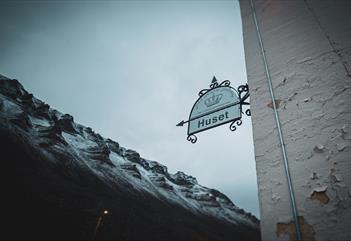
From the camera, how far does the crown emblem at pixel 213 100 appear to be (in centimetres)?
320

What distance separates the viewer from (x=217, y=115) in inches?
119

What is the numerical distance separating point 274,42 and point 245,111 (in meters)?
0.92

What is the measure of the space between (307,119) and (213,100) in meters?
1.62

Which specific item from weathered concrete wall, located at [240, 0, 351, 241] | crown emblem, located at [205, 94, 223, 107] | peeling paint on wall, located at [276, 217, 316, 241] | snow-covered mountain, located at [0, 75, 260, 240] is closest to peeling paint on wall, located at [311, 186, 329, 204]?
weathered concrete wall, located at [240, 0, 351, 241]

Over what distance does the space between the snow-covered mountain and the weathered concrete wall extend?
2662cm

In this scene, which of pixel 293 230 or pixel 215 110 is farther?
pixel 215 110

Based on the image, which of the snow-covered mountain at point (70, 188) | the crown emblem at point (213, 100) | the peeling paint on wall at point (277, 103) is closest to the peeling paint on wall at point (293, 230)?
the peeling paint on wall at point (277, 103)

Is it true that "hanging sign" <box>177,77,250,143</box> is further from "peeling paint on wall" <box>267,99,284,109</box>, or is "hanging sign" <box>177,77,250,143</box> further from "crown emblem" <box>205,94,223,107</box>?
"peeling paint on wall" <box>267,99,284,109</box>

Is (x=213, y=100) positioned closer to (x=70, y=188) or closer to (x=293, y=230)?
(x=293, y=230)

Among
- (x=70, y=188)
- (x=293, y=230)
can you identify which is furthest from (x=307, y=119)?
(x=70, y=188)

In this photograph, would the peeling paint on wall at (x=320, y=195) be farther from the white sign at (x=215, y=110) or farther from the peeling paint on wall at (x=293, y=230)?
the white sign at (x=215, y=110)

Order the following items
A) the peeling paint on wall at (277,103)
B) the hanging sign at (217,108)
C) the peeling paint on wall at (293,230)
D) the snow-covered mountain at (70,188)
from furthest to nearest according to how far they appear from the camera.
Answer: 1. the snow-covered mountain at (70,188)
2. the hanging sign at (217,108)
3. the peeling paint on wall at (277,103)
4. the peeling paint on wall at (293,230)

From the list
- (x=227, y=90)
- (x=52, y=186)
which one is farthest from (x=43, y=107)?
(x=227, y=90)

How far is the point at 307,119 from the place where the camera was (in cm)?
173
